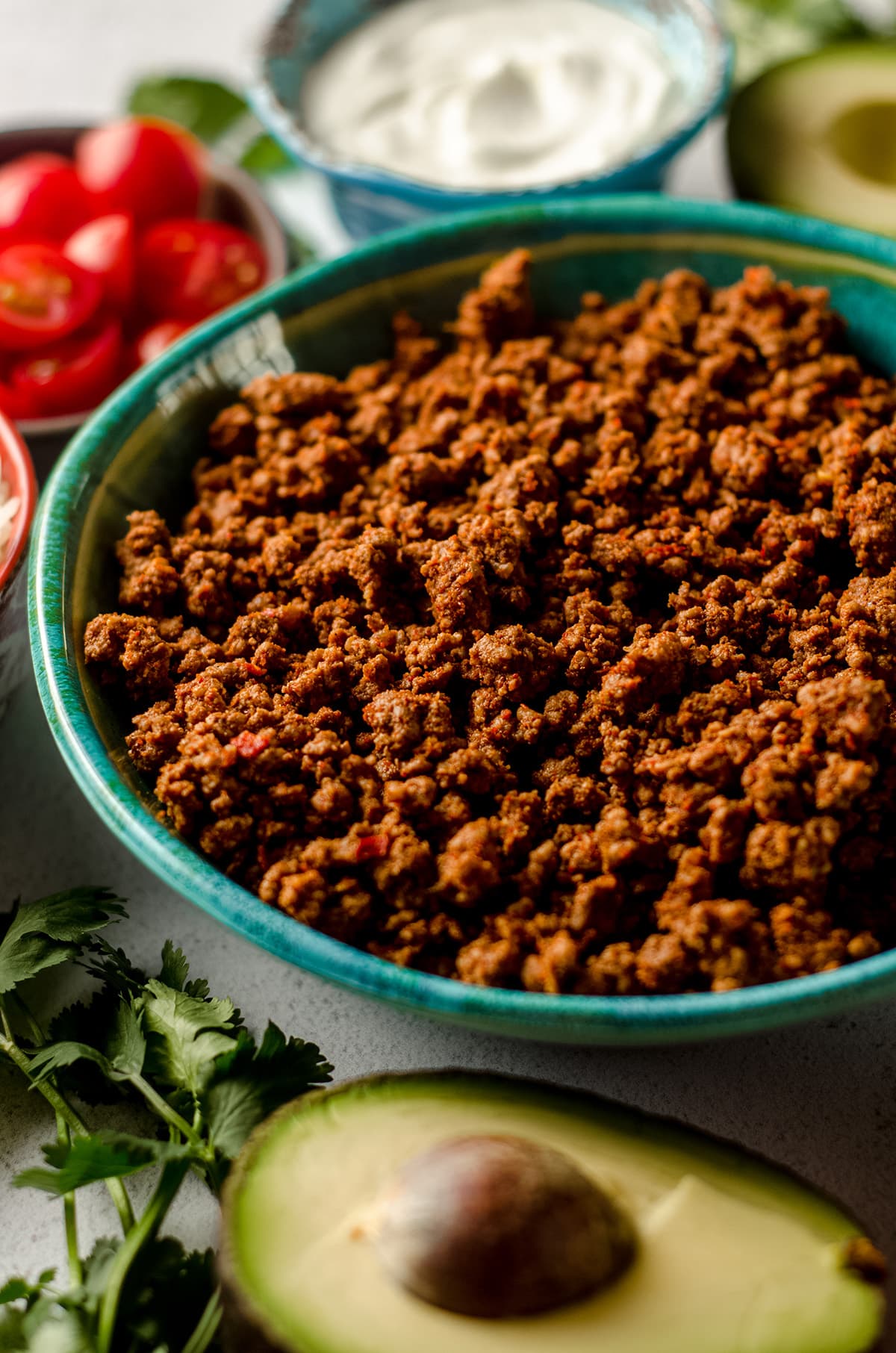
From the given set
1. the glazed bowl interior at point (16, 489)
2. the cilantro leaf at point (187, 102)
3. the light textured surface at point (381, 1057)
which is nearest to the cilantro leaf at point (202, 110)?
the cilantro leaf at point (187, 102)

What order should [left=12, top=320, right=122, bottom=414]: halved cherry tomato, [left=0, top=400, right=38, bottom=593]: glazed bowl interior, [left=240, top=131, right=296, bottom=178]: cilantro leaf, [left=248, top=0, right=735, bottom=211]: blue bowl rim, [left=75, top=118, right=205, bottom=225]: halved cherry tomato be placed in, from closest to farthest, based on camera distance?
[left=0, top=400, right=38, bottom=593]: glazed bowl interior < [left=248, top=0, right=735, bottom=211]: blue bowl rim < [left=12, top=320, right=122, bottom=414]: halved cherry tomato < [left=75, top=118, right=205, bottom=225]: halved cherry tomato < [left=240, top=131, right=296, bottom=178]: cilantro leaf

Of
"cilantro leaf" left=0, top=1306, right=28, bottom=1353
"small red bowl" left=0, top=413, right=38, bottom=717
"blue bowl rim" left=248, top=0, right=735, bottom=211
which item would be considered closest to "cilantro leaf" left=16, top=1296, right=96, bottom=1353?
"cilantro leaf" left=0, top=1306, right=28, bottom=1353

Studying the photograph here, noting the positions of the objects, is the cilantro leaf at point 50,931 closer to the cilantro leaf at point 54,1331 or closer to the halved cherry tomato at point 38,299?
the cilantro leaf at point 54,1331

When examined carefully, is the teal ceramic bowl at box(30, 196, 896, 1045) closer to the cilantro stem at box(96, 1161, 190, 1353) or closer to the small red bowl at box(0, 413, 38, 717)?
the small red bowl at box(0, 413, 38, 717)

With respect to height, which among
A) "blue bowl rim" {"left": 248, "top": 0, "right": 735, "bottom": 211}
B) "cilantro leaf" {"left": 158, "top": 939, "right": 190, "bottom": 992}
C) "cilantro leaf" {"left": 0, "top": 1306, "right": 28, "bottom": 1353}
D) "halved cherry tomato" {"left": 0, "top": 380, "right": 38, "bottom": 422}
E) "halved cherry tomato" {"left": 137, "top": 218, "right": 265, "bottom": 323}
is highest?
"blue bowl rim" {"left": 248, "top": 0, "right": 735, "bottom": 211}

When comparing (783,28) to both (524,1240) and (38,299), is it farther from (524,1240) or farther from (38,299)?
(524,1240)

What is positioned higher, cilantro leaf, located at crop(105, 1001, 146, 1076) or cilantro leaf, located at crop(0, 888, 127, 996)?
cilantro leaf, located at crop(0, 888, 127, 996)

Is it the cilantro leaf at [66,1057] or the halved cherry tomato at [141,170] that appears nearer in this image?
the cilantro leaf at [66,1057]

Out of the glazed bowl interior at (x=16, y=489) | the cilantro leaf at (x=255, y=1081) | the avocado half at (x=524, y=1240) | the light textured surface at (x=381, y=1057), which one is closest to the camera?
the avocado half at (x=524, y=1240)
